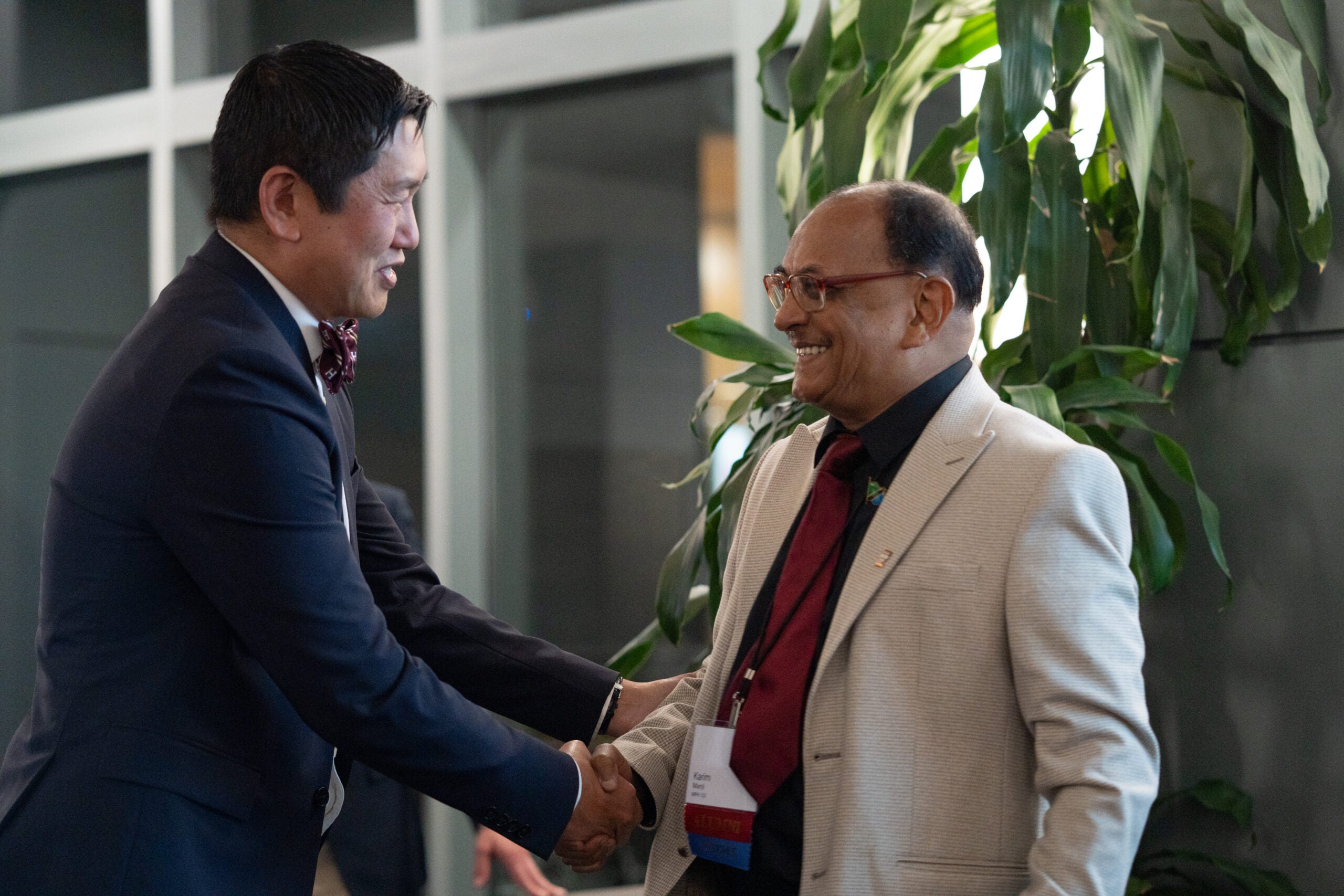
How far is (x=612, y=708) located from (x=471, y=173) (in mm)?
2549

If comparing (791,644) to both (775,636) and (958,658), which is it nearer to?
(775,636)

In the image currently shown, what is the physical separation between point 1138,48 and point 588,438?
2445mm

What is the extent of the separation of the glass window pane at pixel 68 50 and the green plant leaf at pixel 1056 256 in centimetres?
400

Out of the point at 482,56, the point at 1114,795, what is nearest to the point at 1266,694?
the point at 1114,795

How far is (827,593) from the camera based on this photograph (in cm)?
167

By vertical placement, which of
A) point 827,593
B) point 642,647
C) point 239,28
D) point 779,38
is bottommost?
point 642,647

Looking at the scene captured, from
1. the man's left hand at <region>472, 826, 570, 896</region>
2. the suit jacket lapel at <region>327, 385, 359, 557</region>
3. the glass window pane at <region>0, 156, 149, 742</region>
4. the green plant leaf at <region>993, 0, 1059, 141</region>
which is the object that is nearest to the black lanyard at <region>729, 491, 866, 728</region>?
the suit jacket lapel at <region>327, 385, 359, 557</region>

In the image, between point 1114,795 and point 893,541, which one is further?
point 893,541

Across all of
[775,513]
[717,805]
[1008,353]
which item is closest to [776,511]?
[775,513]

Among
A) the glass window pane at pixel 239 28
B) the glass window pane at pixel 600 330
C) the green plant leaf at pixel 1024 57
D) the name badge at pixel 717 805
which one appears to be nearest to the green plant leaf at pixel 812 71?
the green plant leaf at pixel 1024 57

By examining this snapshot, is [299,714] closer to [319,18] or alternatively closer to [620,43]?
[620,43]

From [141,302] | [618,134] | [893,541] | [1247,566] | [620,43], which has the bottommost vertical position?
[1247,566]

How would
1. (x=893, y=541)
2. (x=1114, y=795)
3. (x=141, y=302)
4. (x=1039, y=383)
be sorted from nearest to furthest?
1. (x=1114, y=795)
2. (x=893, y=541)
3. (x=1039, y=383)
4. (x=141, y=302)

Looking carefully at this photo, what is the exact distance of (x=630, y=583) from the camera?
4062 mm
